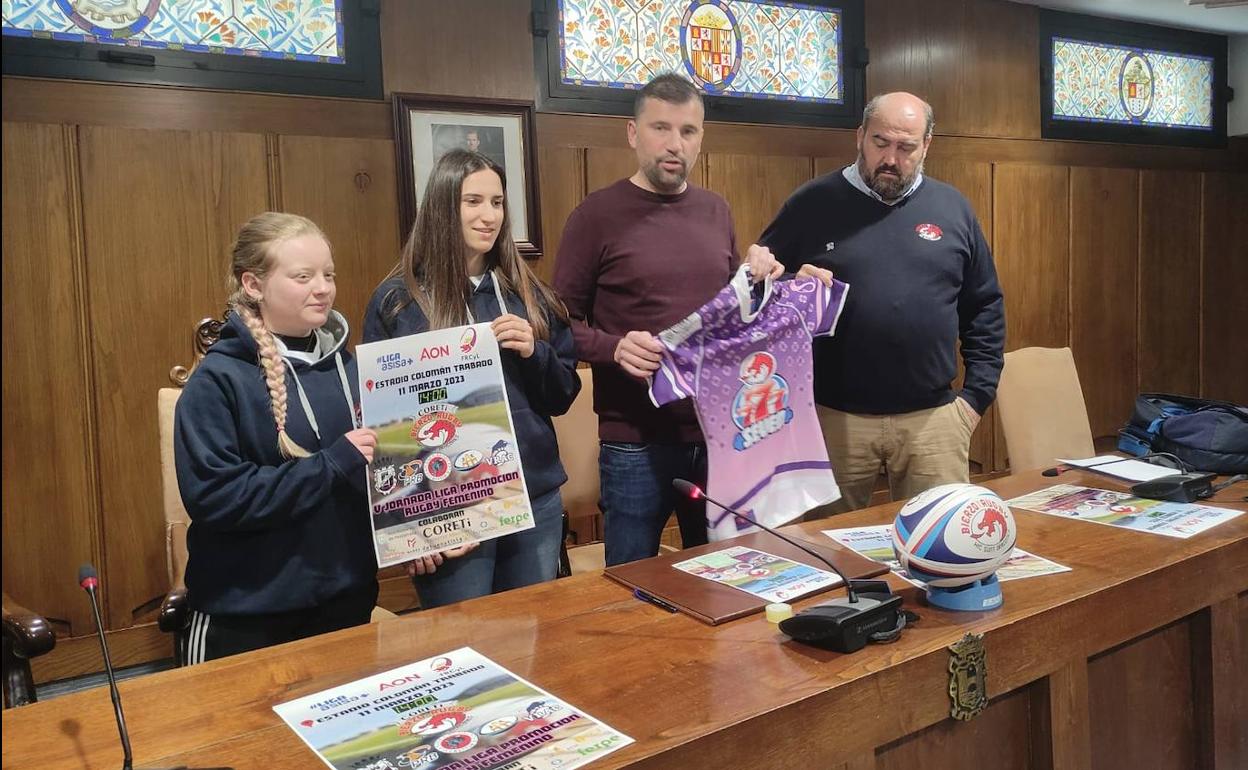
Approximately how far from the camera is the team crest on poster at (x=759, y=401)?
2240 millimetres

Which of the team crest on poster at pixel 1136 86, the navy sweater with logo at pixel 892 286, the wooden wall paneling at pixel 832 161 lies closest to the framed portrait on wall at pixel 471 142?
the navy sweater with logo at pixel 892 286

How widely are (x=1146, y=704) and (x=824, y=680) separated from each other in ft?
2.73

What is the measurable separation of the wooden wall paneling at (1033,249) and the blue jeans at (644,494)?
3925mm

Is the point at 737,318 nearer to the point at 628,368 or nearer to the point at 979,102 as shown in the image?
the point at 628,368

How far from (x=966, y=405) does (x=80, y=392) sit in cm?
297

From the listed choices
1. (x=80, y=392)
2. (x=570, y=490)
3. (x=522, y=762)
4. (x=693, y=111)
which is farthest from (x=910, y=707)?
(x=80, y=392)

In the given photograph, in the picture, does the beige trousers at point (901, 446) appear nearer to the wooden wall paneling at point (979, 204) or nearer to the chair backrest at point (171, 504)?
the chair backrest at point (171, 504)

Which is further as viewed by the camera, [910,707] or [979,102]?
[979,102]

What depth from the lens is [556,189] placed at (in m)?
4.21

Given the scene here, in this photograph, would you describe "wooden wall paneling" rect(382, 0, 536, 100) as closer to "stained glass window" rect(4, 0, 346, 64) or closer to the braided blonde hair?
"stained glass window" rect(4, 0, 346, 64)

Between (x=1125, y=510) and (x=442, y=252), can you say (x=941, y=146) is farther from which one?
(x=442, y=252)

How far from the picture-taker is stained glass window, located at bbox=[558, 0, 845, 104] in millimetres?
4234

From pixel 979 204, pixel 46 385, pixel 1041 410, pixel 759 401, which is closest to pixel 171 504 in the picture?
pixel 46 385

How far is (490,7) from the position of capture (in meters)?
3.97
